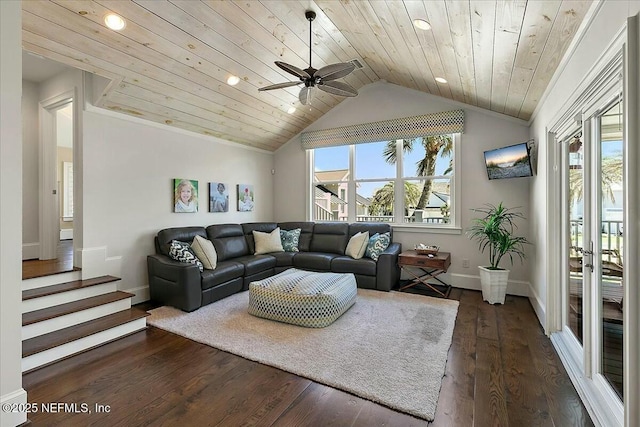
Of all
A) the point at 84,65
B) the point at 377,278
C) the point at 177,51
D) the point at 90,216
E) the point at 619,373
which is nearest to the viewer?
the point at 619,373

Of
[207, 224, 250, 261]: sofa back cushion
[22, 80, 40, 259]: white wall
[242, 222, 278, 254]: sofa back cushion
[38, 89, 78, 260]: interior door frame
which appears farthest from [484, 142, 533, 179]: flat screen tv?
[22, 80, 40, 259]: white wall

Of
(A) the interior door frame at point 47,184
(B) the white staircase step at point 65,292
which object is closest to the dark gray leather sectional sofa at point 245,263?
(B) the white staircase step at point 65,292

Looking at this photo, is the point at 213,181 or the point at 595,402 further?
the point at 213,181

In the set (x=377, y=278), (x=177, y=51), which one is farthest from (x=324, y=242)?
(x=177, y=51)

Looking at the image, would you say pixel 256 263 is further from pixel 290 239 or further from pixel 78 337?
pixel 78 337

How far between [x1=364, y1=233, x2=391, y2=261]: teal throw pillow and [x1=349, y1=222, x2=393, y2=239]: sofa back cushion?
149 mm

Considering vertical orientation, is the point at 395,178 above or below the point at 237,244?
above

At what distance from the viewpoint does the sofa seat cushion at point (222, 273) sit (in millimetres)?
3701

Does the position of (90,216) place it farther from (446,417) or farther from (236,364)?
(446,417)

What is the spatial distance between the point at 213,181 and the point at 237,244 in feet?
3.76

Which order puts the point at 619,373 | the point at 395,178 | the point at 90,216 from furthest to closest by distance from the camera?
1. the point at 395,178
2. the point at 90,216
3. the point at 619,373

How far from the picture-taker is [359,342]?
2748 millimetres

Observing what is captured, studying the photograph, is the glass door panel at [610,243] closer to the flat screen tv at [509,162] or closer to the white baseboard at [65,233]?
the flat screen tv at [509,162]

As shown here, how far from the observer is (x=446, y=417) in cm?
180
